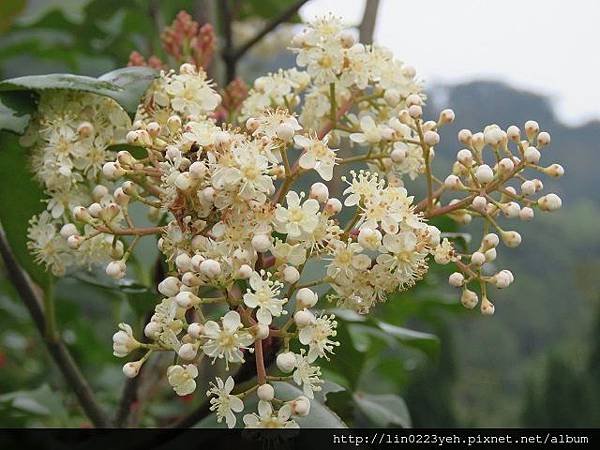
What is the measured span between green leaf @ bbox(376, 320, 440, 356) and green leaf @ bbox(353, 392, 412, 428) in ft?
0.44

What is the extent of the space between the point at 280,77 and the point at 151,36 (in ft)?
3.83

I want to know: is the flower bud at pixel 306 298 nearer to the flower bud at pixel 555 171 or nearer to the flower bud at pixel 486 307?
the flower bud at pixel 486 307

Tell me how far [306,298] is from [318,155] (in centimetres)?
18

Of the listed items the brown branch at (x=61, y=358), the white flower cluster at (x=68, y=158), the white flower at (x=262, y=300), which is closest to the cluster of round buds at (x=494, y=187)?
the white flower at (x=262, y=300)

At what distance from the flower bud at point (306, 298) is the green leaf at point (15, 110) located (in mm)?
474

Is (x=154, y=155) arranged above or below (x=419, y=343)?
above

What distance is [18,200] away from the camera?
122cm

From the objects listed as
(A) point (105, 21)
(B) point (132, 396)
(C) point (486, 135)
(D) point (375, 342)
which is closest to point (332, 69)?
(C) point (486, 135)

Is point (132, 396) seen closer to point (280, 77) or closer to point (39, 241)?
point (39, 241)

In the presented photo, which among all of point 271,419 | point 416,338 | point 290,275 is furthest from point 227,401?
point 416,338

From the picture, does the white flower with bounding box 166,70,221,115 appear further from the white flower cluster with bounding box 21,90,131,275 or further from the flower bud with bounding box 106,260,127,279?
the flower bud with bounding box 106,260,127,279

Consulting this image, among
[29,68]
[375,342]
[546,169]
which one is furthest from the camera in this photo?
[29,68]

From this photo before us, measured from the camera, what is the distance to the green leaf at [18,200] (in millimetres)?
1183

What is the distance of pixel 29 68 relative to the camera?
348 cm
